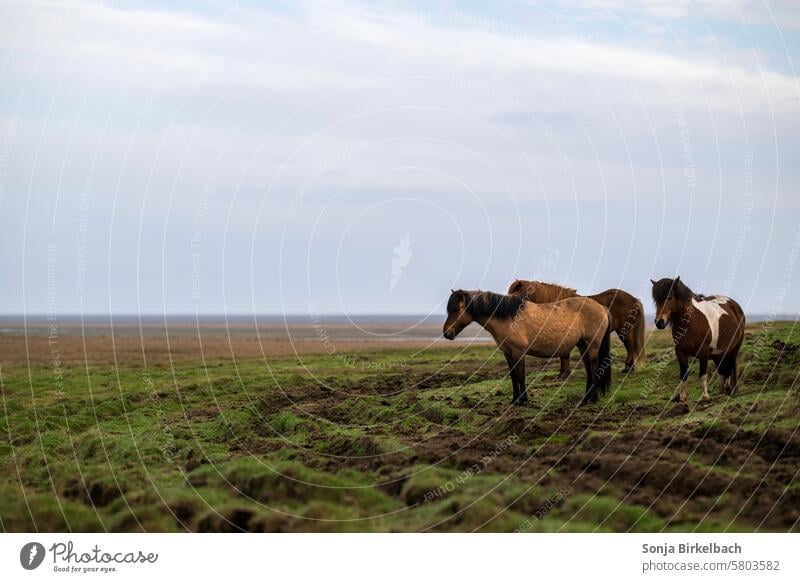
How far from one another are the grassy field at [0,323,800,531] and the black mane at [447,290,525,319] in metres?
2.19

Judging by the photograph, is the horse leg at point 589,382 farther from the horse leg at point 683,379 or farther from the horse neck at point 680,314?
the horse neck at point 680,314

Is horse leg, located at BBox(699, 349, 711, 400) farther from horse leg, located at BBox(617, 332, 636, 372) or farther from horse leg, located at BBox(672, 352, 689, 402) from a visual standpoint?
horse leg, located at BBox(617, 332, 636, 372)

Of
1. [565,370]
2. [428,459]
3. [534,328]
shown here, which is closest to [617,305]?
[565,370]

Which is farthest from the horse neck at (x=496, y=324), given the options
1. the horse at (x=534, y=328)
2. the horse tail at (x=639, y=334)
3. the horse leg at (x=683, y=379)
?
the horse tail at (x=639, y=334)

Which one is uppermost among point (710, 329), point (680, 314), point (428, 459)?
point (680, 314)

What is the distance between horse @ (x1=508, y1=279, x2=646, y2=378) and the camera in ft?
84.2

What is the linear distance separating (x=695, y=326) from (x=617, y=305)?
4627 mm

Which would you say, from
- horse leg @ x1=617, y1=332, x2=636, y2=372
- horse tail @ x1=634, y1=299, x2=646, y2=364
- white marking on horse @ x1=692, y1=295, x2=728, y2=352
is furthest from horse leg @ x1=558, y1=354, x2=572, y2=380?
white marking on horse @ x1=692, y1=295, x2=728, y2=352

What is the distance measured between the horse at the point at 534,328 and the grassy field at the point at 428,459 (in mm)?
781

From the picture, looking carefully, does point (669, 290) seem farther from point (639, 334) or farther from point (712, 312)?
point (639, 334)

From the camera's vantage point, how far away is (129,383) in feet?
114

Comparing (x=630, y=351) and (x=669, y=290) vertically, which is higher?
(x=669, y=290)

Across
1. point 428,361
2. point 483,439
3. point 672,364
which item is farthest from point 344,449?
point 428,361

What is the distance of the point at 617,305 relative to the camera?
25891 mm
